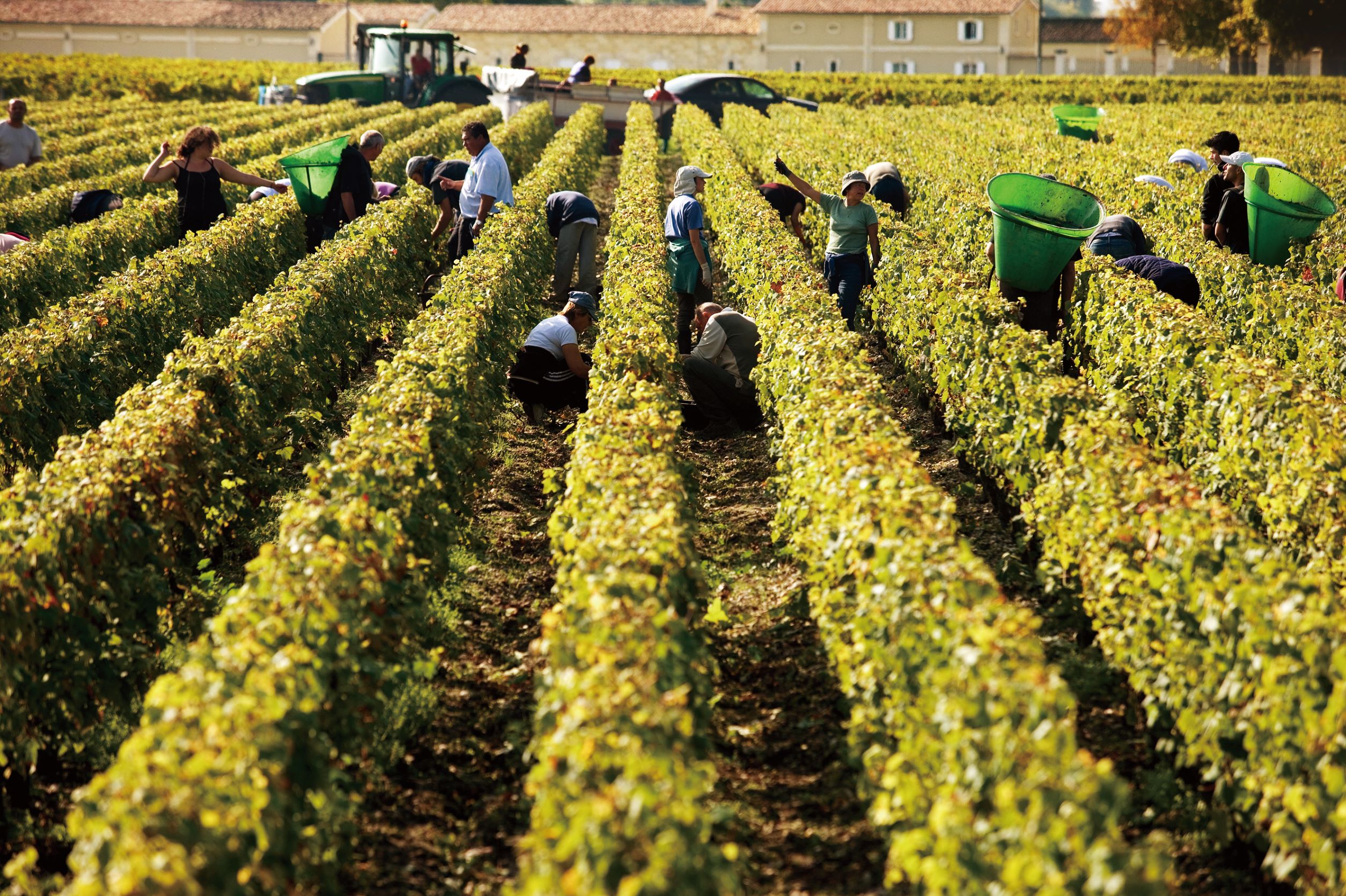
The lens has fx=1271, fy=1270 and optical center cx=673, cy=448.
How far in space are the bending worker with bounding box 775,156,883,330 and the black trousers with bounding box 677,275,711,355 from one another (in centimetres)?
113

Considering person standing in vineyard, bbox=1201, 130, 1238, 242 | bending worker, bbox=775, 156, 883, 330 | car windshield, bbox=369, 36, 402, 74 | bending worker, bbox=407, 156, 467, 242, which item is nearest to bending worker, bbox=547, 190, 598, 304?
bending worker, bbox=407, 156, 467, 242

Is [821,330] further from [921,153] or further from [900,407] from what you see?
[921,153]

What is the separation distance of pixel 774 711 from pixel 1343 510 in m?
2.89

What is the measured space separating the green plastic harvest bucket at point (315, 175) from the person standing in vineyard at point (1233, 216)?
8912mm

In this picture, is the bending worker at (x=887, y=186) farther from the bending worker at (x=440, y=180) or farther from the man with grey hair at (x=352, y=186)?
the man with grey hair at (x=352, y=186)

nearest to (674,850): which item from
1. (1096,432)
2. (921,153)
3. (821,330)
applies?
(1096,432)

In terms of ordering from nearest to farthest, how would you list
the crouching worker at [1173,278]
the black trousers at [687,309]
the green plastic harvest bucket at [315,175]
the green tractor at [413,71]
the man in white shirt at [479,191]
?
the crouching worker at [1173,278], the black trousers at [687,309], the man in white shirt at [479,191], the green plastic harvest bucket at [315,175], the green tractor at [413,71]

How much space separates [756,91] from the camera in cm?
3447

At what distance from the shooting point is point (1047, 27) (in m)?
73.1

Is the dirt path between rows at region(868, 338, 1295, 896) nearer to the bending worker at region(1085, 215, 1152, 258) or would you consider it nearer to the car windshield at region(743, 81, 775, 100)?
the bending worker at region(1085, 215, 1152, 258)

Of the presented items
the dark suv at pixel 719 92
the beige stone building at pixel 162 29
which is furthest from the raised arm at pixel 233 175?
the beige stone building at pixel 162 29

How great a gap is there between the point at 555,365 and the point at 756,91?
26628 mm

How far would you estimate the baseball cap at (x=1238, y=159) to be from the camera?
1212 cm

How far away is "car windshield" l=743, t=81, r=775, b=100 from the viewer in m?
33.9
